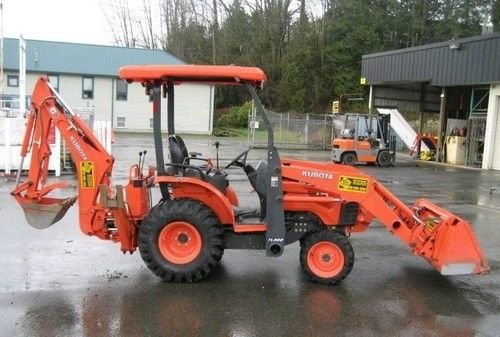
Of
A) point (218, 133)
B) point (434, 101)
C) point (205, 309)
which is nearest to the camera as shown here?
point (205, 309)

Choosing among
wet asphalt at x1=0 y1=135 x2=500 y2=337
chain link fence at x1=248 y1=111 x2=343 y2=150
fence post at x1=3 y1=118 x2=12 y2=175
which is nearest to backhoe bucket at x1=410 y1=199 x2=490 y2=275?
wet asphalt at x1=0 y1=135 x2=500 y2=337

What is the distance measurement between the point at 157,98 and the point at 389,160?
59.6ft

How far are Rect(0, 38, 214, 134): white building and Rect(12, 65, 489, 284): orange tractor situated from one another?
34.2m

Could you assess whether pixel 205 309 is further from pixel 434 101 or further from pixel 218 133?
pixel 218 133

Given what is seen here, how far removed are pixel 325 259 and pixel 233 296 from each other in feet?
3.79

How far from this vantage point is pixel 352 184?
608 centimetres

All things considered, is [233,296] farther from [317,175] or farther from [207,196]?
[317,175]

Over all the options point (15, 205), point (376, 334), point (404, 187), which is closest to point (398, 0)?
point (404, 187)

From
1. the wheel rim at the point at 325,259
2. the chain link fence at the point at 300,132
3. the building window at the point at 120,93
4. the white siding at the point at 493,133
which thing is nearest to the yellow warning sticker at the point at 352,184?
the wheel rim at the point at 325,259

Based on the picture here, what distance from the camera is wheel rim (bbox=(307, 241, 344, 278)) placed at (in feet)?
19.5

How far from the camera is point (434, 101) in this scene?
29.9m

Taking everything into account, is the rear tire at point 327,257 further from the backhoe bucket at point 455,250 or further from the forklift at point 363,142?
the forklift at point 363,142

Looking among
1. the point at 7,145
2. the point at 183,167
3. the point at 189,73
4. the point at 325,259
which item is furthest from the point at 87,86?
the point at 325,259

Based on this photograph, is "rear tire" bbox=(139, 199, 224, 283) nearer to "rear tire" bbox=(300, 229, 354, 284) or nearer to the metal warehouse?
"rear tire" bbox=(300, 229, 354, 284)
